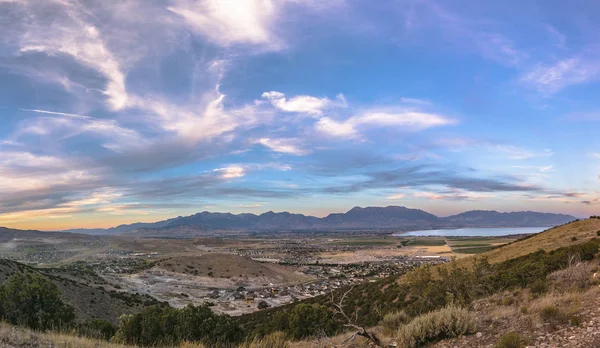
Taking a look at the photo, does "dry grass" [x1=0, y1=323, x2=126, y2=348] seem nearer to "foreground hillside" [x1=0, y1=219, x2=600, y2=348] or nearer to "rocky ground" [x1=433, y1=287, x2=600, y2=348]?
"foreground hillside" [x1=0, y1=219, x2=600, y2=348]

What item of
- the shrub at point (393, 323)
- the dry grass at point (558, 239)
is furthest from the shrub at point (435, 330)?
the dry grass at point (558, 239)

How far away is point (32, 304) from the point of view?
21344mm

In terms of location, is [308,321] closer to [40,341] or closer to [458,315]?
[458,315]

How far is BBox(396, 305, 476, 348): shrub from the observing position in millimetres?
9078

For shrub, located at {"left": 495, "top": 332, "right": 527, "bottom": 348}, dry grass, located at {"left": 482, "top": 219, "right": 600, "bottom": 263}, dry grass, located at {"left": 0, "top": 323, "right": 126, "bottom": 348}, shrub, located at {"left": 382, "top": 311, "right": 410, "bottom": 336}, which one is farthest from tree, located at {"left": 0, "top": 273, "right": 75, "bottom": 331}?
dry grass, located at {"left": 482, "top": 219, "right": 600, "bottom": 263}

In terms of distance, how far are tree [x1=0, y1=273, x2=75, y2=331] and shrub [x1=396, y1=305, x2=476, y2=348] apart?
19.7 meters

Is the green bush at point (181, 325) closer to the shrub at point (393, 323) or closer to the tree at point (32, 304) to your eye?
the tree at point (32, 304)

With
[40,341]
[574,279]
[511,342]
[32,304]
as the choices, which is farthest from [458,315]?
[32,304]

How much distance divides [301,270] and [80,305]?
6244 centimetres

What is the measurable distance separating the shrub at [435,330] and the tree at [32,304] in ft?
64.6

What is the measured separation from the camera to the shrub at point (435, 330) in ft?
29.8

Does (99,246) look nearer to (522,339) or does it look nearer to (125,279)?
(125,279)

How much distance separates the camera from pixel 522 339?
7.86m

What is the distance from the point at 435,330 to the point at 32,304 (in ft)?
79.1
